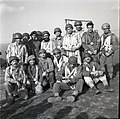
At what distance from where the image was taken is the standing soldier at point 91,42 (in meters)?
7.09

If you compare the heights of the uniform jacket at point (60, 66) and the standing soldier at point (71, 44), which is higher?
the standing soldier at point (71, 44)

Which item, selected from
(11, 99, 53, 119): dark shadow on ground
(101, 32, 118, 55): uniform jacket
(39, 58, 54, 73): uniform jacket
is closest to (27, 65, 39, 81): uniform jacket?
(39, 58, 54, 73): uniform jacket

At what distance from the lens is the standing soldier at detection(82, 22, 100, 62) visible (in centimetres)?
709

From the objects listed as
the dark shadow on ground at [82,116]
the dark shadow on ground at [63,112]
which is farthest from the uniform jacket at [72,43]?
the dark shadow on ground at [82,116]

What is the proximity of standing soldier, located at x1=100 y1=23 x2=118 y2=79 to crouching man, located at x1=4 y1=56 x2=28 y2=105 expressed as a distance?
2.84m

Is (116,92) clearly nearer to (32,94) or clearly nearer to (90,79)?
(90,79)

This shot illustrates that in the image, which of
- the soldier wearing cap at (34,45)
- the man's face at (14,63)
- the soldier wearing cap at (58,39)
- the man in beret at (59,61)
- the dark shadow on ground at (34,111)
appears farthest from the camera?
the soldier wearing cap at (34,45)

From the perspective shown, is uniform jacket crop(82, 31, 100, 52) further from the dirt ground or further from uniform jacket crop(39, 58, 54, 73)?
the dirt ground

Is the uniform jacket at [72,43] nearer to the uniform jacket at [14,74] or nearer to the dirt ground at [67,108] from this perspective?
the dirt ground at [67,108]

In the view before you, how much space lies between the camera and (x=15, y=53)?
681 cm

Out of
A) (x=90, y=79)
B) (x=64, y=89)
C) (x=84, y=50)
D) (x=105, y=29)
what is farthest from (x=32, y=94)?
(x=105, y=29)

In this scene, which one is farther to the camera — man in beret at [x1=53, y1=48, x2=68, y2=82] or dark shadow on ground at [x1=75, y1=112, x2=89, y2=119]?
man in beret at [x1=53, y1=48, x2=68, y2=82]

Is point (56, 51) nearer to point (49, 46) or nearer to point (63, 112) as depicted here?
point (49, 46)

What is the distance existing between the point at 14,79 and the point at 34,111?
1350mm
